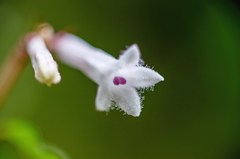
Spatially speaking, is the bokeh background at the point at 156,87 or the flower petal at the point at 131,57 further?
the bokeh background at the point at 156,87

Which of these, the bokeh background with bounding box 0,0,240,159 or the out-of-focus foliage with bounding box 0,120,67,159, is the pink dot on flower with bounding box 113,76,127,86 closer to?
the out-of-focus foliage with bounding box 0,120,67,159

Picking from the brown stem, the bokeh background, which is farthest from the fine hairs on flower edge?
the bokeh background

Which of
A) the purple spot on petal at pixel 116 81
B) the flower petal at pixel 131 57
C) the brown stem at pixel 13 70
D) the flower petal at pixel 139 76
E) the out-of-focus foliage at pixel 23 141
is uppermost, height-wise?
the brown stem at pixel 13 70

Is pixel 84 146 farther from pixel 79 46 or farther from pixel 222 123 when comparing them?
pixel 79 46

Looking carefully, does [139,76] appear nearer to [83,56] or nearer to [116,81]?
[116,81]

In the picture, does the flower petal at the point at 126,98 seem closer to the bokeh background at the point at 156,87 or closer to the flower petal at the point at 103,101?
the flower petal at the point at 103,101

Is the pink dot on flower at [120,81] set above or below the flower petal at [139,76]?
below

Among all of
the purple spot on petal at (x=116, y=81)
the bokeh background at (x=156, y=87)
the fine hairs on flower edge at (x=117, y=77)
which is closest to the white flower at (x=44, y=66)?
the fine hairs on flower edge at (x=117, y=77)

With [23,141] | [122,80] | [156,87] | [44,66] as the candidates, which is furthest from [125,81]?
[156,87]
